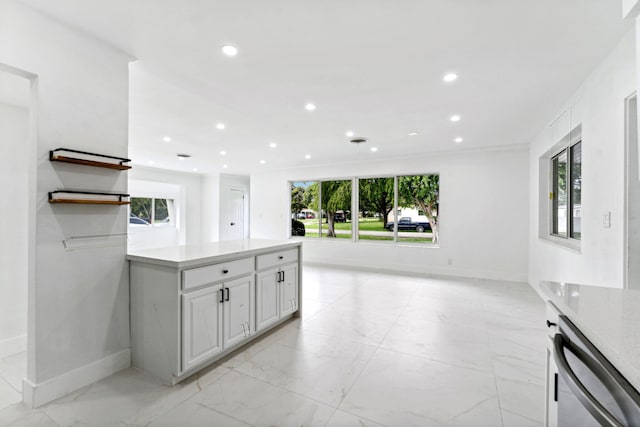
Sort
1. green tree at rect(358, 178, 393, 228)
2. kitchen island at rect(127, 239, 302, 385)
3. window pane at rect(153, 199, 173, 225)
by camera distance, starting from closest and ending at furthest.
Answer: kitchen island at rect(127, 239, 302, 385)
green tree at rect(358, 178, 393, 228)
window pane at rect(153, 199, 173, 225)

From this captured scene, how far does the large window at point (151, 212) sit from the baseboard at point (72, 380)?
6.24m

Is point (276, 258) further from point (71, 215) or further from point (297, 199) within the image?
point (297, 199)

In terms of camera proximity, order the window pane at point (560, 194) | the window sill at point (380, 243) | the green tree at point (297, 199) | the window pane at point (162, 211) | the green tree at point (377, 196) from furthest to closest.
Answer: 1. the window pane at point (162, 211)
2. the green tree at point (297, 199)
3. the green tree at point (377, 196)
4. the window sill at point (380, 243)
5. the window pane at point (560, 194)

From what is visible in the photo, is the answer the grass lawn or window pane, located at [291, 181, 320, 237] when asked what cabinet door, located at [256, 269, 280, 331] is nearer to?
the grass lawn

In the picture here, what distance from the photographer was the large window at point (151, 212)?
295 inches

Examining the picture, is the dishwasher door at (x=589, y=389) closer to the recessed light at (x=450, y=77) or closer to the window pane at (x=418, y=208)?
the recessed light at (x=450, y=77)

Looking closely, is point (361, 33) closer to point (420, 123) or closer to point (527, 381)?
point (420, 123)

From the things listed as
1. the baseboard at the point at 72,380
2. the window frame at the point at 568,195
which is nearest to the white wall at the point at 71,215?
the baseboard at the point at 72,380

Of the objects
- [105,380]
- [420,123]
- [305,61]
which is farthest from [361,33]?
[105,380]

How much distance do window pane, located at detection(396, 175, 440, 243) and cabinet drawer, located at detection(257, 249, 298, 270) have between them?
3.75 m

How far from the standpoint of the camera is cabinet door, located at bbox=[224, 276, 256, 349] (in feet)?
7.49

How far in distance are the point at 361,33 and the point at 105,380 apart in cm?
304

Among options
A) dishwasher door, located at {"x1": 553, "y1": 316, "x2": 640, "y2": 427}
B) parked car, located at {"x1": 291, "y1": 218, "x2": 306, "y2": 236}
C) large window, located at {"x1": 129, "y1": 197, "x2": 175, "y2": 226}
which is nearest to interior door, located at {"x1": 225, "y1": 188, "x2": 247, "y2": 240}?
large window, located at {"x1": 129, "y1": 197, "x2": 175, "y2": 226}

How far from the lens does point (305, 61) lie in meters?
2.38
